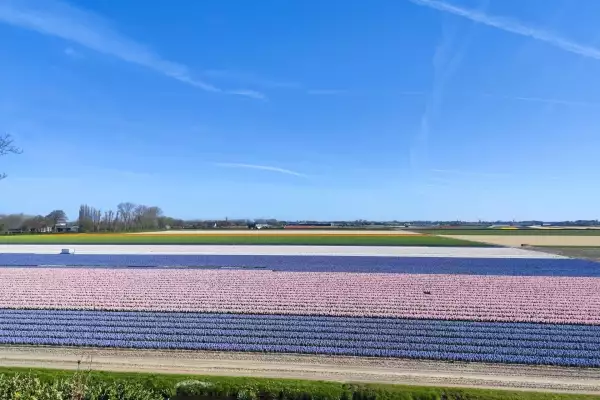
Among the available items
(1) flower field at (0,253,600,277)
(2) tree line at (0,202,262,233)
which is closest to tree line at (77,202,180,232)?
(2) tree line at (0,202,262,233)

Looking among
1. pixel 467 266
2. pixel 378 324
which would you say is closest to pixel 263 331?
pixel 378 324

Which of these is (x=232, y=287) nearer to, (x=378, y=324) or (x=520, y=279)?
(x=378, y=324)

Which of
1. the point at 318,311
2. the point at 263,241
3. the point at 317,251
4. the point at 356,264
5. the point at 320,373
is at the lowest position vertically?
the point at 320,373

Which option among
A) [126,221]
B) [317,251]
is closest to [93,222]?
[126,221]

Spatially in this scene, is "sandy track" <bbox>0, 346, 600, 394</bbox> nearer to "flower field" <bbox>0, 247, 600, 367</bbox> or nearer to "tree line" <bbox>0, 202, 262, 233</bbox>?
"flower field" <bbox>0, 247, 600, 367</bbox>

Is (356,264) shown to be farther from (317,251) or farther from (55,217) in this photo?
(55,217)

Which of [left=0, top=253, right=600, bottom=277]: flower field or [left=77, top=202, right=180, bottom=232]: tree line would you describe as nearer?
[left=0, top=253, right=600, bottom=277]: flower field

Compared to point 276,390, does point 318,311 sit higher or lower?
higher

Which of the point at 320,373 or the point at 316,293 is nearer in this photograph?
the point at 320,373
